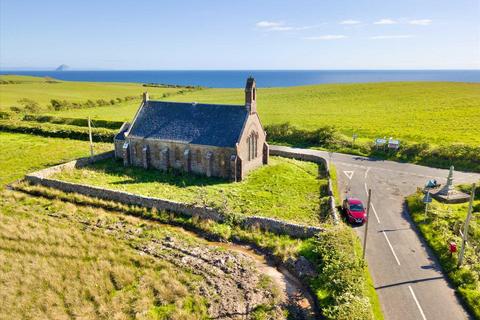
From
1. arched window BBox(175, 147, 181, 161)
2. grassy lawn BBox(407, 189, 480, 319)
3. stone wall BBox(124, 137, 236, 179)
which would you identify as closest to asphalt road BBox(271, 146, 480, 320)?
grassy lawn BBox(407, 189, 480, 319)

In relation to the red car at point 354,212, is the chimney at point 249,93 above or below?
above

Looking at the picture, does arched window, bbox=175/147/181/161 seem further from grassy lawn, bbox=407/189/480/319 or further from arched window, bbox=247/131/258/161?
grassy lawn, bbox=407/189/480/319

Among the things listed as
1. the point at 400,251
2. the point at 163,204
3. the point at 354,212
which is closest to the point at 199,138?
the point at 163,204

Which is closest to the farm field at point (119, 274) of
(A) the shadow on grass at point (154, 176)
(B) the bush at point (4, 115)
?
(A) the shadow on grass at point (154, 176)

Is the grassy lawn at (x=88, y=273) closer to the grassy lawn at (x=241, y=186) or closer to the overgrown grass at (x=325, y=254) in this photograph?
the overgrown grass at (x=325, y=254)

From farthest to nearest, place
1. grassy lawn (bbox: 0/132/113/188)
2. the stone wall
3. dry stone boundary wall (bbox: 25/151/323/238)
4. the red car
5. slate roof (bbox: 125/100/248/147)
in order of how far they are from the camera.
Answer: grassy lawn (bbox: 0/132/113/188) → slate roof (bbox: 125/100/248/147) → the stone wall → the red car → dry stone boundary wall (bbox: 25/151/323/238)

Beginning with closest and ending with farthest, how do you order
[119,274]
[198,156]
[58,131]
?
[119,274] < [198,156] < [58,131]

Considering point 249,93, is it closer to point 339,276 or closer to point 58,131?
point 339,276
